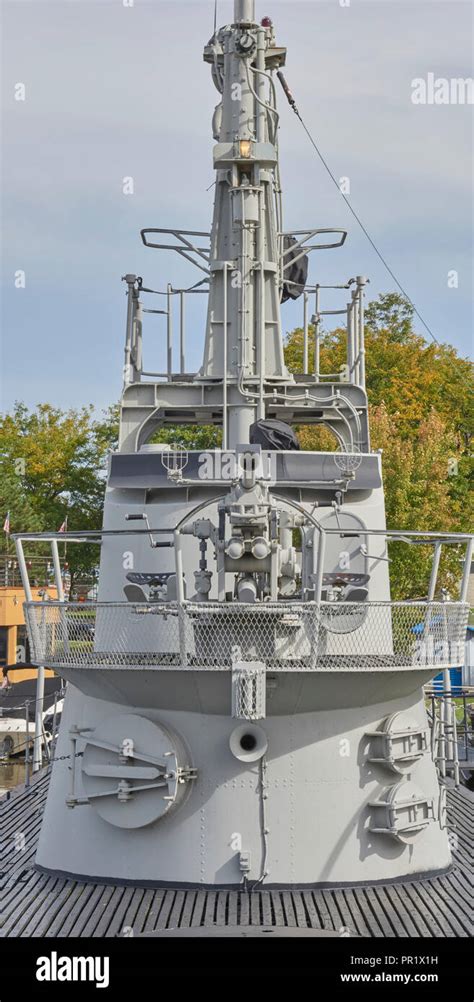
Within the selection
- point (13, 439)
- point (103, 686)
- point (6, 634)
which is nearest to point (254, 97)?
point (103, 686)

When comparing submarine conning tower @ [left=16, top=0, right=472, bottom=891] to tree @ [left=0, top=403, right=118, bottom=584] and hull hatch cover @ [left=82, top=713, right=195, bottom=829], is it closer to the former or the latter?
hull hatch cover @ [left=82, top=713, right=195, bottom=829]

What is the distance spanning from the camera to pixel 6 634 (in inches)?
1567

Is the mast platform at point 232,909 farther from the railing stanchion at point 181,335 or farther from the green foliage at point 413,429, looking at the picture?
the green foliage at point 413,429

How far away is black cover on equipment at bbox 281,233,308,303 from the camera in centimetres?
1803

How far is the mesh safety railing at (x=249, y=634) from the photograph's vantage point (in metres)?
11.7

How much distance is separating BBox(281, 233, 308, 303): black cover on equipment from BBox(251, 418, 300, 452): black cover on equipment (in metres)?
3.45

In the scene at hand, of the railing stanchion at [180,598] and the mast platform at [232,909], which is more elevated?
the railing stanchion at [180,598]

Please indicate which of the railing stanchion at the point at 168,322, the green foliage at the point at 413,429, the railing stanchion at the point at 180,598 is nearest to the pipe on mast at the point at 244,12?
the railing stanchion at the point at 168,322

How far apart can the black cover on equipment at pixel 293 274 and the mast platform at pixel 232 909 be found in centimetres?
860

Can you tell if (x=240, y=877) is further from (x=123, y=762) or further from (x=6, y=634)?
(x=6, y=634)

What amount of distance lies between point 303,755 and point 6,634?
28525mm

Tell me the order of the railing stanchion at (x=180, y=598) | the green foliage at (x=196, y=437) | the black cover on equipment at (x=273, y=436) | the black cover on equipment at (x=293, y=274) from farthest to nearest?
the green foliage at (x=196, y=437), the black cover on equipment at (x=293, y=274), the black cover on equipment at (x=273, y=436), the railing stanchion at (x=180, y=598)

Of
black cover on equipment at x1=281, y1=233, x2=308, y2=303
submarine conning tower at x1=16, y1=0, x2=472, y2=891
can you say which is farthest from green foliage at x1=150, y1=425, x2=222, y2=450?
submarine conning tower at x1=16, y1=0, x2=472, y2=891

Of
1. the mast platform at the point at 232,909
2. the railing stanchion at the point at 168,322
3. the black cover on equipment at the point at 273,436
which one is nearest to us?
the mast platform at the point at 232,909
